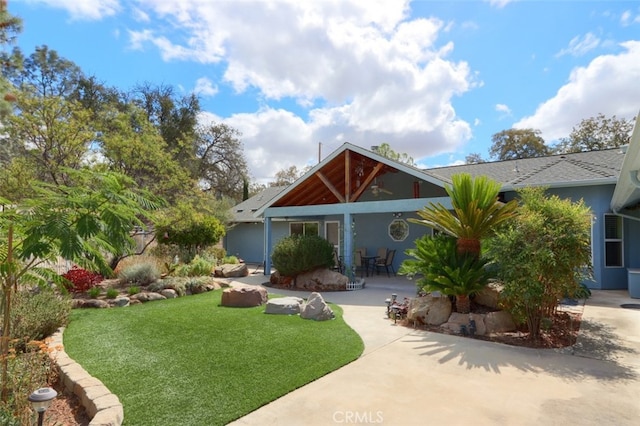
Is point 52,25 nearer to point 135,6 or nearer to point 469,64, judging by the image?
point 135,6

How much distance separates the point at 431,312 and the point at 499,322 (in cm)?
121

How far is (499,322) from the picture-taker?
6.43 m

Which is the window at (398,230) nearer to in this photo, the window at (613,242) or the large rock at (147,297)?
the window at (613,242)

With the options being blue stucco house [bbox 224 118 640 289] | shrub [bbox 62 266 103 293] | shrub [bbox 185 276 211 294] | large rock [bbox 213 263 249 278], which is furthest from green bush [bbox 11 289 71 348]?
blue stucco house [bbox 224 118 640 289]

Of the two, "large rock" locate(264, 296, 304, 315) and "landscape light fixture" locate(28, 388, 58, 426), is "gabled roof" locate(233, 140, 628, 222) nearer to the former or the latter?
"large rock" locate(264, 296, 304, 315)

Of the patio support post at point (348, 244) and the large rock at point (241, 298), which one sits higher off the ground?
the patio support post at point (348, 244)

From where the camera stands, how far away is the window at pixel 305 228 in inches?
685

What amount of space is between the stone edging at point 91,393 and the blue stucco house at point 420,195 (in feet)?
22.2

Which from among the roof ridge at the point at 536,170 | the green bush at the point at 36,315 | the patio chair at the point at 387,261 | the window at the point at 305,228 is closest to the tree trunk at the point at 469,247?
the roof ridge at the point at 536,170

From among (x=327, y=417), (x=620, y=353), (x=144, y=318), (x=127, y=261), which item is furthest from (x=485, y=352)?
(x=127, y=261)

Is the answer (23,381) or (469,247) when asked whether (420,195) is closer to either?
(469,247)

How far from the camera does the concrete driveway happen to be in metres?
3.33

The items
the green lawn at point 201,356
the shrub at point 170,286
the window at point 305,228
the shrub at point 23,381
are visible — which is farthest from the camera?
the window at point 305,228

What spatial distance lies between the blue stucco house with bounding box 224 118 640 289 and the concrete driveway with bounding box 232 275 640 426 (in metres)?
2.96
